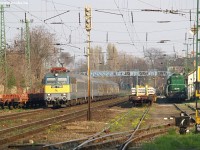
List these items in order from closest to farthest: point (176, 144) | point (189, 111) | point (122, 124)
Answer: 1. point (176, 144)
2. point (122, 124)
3. point (189, 111)

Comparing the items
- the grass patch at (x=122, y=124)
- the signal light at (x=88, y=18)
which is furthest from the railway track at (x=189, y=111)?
the signal light at (x=88, y=18)

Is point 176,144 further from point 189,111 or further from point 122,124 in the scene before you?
point 189,111

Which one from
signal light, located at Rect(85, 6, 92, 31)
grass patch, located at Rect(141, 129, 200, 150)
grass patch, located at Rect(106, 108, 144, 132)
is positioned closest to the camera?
grass patch, located at Rect(141, 129, 200, 150)

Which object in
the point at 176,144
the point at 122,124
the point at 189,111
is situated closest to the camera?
the point at 176,144

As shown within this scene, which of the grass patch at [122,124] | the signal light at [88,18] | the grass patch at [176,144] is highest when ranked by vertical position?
the signal light at [88,18]

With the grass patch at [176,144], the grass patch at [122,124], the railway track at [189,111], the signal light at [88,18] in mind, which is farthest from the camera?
the railway track at [189,111]

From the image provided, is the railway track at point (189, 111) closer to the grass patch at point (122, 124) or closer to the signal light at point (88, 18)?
the grass patch at point (122, 124)

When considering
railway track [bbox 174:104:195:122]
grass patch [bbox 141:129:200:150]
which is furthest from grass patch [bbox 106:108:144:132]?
grass patch [bbox 141:129:200:150]

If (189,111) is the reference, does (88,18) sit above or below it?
above

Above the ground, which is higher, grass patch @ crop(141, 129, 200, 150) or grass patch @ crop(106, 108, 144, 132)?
grass patch @ crop(141, 129, 200, 150)

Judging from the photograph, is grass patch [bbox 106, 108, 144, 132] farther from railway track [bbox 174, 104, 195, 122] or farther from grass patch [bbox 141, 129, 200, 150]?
grass patch [bbox 141, 129, 200, 150]

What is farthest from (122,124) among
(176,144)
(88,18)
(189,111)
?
(189,111)

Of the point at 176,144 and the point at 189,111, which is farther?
the point at 189,111

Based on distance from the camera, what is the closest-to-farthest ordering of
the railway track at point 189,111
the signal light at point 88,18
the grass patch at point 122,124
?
the grass patch at point 122,124, the signal light at point 88,18, the railway track at point 189,111
